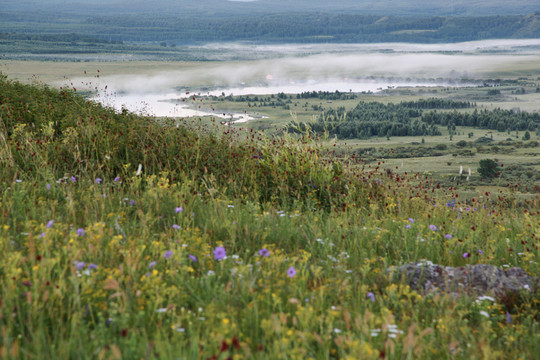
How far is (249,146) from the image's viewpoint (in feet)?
26.1

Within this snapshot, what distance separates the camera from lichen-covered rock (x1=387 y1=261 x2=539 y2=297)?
3863 mm

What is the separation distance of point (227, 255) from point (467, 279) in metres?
1.96

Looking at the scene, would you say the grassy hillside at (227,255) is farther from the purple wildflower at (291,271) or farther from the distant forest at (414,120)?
the distant forest at (414,120)

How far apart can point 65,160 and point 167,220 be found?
8.93 feet

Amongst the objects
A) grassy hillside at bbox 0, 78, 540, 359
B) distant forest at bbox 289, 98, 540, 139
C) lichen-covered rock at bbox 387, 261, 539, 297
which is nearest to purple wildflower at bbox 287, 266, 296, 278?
grassy hillside at bbox 0, 78, 540, 359

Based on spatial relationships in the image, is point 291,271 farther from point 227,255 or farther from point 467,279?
point 467,279

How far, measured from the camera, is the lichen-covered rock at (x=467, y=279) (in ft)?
12.7

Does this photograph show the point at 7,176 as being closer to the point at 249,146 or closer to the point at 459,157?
the point at 249,146

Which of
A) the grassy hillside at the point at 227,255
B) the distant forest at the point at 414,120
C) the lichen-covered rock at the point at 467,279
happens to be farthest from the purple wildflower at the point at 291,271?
the distant forest at the point at 414,120

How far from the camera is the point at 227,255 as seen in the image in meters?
3.93

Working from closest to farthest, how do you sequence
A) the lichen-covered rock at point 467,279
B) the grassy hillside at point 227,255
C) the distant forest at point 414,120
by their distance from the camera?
the grassy hillside at point 227,255 < the lichen-covered rock at point 467,279 < the distant forest at point 414,120

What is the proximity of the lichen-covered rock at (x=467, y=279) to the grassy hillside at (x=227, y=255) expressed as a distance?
0.31 ft

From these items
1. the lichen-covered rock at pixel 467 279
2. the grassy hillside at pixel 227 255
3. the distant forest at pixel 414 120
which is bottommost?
the distant forest at pixel 414 120

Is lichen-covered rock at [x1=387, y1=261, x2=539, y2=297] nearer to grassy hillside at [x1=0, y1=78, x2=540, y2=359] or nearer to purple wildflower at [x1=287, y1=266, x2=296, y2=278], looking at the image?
grassy hillside at [x1=0, y1=78, x2=540, y2=359]
